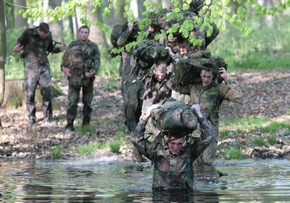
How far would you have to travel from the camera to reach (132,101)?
1956 cm

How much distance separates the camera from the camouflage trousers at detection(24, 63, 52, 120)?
2155cm

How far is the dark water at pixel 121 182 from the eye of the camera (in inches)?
457

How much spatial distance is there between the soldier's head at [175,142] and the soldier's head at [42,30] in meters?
9.84

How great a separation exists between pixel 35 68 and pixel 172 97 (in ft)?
22.2

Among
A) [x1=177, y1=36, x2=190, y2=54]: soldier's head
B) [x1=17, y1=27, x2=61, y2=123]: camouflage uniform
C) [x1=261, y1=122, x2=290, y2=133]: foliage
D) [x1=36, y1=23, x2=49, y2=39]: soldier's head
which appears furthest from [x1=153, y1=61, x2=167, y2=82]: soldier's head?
[x1=17, y1=27, x2=61, y2=123]: camouflage uniform

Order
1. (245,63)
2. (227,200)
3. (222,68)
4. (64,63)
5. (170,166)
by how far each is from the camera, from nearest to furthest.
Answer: (227,200)
(170,166)
(222,68)
(64,63)
(245,63)

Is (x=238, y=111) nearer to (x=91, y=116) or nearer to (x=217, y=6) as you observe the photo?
(x=91, y=116)

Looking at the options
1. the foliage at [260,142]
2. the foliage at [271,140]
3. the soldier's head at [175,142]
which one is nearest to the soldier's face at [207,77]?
the soldier's head at [175,142]

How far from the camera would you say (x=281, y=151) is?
1725cm

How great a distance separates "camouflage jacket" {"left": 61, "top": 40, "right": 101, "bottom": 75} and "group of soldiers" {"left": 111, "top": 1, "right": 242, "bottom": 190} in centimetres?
61

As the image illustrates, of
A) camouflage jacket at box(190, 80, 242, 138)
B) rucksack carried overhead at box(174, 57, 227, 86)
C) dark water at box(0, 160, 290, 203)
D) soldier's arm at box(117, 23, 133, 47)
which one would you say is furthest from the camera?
soldier's arm at box(117, 23, 133, 47)

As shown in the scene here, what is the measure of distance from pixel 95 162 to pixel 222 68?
3983 mm

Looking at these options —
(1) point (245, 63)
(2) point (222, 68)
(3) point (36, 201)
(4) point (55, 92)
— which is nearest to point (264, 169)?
(2) point (222, 68)

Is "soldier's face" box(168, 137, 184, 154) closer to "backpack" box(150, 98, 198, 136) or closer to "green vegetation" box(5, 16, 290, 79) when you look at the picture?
"backpack" box(150, 98, 198, 136)
